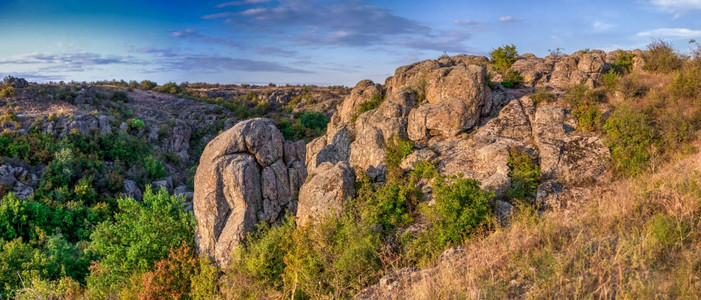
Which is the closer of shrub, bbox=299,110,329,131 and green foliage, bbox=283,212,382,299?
green foliage, bbox=283,212,382,299

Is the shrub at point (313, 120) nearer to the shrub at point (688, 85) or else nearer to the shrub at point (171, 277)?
the shrub at point (171, 277)

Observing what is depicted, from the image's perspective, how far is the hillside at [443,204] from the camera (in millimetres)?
7301

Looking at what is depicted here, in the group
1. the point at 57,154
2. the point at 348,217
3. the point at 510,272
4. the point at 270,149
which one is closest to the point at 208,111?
the point at 57,154

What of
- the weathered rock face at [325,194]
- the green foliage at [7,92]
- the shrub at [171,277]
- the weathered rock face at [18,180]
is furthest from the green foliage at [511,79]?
the green foliage at [7,92]

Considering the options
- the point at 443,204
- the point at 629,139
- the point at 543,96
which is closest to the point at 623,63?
the point at 543,96

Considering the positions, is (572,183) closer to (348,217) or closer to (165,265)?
(348,217)

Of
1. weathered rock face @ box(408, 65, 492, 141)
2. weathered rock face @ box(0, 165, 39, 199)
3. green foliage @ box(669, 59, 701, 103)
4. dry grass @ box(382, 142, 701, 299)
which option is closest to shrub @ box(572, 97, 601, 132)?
green foliage @ box(669, 59, 701, 103)

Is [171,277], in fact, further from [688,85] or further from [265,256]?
[688,85]

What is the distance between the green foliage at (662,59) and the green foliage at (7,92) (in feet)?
171

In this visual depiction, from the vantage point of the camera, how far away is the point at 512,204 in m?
11.8

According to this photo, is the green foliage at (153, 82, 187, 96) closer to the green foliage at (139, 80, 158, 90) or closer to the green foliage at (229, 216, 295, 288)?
the green foliage at (139, 80, 158, 90)

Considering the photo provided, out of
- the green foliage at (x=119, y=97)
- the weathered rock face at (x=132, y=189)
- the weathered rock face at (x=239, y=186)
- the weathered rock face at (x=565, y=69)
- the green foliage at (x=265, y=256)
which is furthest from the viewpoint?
the green foliage at (x=119, y=97)

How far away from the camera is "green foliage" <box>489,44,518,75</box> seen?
72.9 ft

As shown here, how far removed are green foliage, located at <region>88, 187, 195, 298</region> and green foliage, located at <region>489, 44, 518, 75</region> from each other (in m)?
17.2
